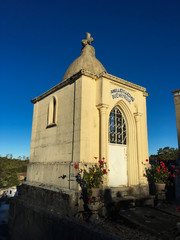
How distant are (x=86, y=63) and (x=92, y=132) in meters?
4.45

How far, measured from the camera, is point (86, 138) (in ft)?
23.2

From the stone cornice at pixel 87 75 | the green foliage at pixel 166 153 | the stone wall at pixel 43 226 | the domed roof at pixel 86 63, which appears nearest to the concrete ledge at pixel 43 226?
the stone wall at pixel 43 226

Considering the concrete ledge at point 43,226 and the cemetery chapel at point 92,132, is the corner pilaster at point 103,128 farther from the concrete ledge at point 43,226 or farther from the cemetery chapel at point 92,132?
the concrete ledge at point 43,226

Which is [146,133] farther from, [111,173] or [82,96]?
[82,96]

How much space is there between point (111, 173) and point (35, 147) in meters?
4.43

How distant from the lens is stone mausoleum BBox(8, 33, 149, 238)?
702 cm

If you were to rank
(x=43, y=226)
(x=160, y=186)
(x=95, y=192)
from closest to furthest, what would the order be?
(x=95, y=192) → (x=43, y=226) → (x=160, y=186)

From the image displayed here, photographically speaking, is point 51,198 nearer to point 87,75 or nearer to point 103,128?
point 103,128

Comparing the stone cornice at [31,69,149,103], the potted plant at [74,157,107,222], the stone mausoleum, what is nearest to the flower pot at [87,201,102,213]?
the potted plant at [74,157,107,222]

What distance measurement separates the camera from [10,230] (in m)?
9.11

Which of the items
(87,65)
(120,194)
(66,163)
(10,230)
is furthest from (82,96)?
(10,230)

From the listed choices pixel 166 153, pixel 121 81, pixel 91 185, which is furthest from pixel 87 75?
pixel 166 153

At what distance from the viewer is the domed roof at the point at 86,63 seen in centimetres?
983

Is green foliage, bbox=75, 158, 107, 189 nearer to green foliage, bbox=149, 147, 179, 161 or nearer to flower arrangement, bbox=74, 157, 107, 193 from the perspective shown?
flower arrangement, bbox=74, 157, 107, 193
